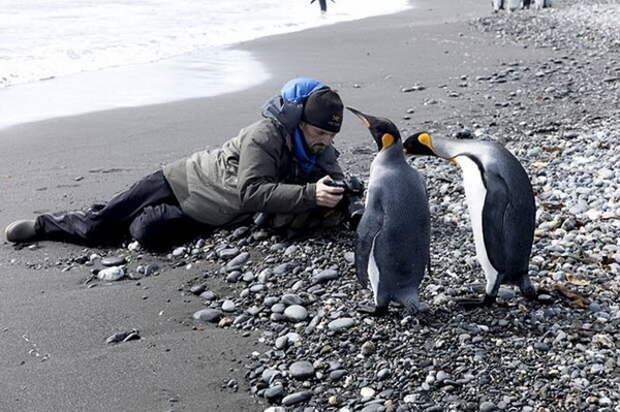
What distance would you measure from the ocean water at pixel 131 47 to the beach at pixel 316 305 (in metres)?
1.54

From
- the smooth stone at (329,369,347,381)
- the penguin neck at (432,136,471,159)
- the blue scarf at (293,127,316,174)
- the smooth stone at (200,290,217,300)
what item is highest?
the penguin neck at (432,136,471,159)

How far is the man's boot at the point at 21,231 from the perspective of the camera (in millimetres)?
4656

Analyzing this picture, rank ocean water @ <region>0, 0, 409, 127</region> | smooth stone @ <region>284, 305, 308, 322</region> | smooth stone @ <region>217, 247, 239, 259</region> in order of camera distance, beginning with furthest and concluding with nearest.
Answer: ocean water @ <region>0, 0, 409, 127</region> → smooth stone @ <region>217, 247, 239, 259</region> → smooth stone @ <region>284, 305, 308, 322</region>

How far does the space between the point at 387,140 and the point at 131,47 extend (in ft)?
32.2

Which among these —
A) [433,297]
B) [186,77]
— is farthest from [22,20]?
[433,297]

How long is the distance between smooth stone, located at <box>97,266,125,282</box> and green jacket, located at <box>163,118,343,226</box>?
Answer: 1.77ft

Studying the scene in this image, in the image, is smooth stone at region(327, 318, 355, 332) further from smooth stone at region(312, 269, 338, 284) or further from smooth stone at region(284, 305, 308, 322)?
smooth stone at region(312, 269, 338, 284)

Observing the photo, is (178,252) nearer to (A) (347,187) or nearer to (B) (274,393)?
(A) (347,187)

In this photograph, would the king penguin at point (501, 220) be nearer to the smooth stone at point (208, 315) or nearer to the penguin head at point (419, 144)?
the penguin head at point (419, 144)

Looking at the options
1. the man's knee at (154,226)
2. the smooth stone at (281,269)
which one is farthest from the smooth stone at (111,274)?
the smooth stone at (281,269)

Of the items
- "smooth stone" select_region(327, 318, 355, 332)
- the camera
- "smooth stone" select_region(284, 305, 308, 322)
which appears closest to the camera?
"smooth stone" select_region(327, 318, 355, 332)

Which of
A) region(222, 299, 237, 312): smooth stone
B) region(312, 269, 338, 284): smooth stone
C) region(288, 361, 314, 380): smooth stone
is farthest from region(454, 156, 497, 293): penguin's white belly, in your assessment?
region(222, 299, 237, 312): smooth stone

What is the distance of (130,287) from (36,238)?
3.22ft

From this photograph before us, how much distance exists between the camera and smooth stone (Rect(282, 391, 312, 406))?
2947 mm
